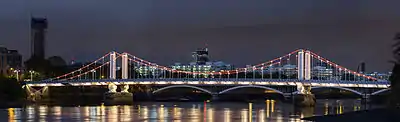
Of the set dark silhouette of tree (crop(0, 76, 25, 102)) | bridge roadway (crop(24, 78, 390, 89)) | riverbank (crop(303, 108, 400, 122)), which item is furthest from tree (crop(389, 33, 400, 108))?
dark silhouette of tree (crop(0, 76, 25, 102))

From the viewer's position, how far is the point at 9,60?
126 meters

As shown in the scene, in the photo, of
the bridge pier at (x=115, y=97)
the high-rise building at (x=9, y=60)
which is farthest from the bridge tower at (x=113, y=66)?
the high-rise building at (x=9, y=60)

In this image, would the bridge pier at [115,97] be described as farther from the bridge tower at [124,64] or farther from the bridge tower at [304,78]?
the bridge tower at [304,78]

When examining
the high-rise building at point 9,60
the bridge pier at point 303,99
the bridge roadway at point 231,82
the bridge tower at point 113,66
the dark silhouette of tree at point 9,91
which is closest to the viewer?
the dark silhouette of tree at point 9,91

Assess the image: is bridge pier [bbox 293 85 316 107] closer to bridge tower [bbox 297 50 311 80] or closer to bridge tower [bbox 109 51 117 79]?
bridge tower [bbox 297 50 311 80]

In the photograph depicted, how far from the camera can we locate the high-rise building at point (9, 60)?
384 ft

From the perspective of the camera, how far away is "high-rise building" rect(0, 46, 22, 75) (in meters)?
117

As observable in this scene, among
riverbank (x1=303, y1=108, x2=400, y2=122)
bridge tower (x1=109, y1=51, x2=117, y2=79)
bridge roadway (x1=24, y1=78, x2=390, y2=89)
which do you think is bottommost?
riverbank (x1=303, y1=108, x2=400, y2=122)

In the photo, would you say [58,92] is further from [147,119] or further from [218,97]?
[147,119]

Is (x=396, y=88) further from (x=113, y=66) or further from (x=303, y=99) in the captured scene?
(x=113, y=66)

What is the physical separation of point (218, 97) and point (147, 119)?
190 ft

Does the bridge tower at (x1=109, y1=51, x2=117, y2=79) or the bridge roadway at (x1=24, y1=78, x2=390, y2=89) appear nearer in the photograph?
the bridge roadway at (x1=24, y1=78, x2=390, y2=89)

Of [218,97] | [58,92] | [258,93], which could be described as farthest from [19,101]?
[258,93]

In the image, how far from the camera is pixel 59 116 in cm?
5941
